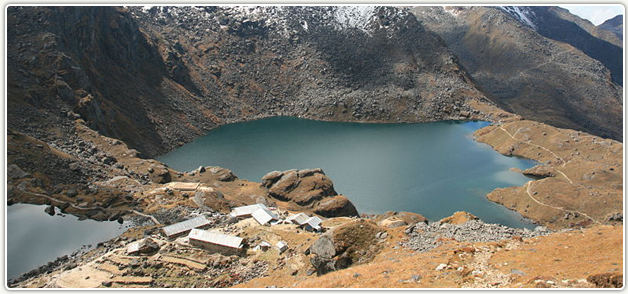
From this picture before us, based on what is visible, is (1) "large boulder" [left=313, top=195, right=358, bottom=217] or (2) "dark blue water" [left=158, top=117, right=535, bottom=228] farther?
(2) "dark blue water" [left=158, top=117, right=535, bottom=228]

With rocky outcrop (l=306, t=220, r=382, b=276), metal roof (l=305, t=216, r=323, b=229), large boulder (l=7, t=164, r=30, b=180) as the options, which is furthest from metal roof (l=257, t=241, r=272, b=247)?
large boulder (l=7, t=164, r=30, b=180)

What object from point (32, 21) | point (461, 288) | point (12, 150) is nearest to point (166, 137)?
point (32, 21)

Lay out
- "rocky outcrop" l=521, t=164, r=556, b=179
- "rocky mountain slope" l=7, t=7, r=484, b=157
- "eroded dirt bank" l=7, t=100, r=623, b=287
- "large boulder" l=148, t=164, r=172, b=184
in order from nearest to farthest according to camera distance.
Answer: "eroded dirt bank" l=7, t=100, r=623, b=287
"large boulder" l=148, t=164, r=172, b=184
"rocky outcrop" l=521, t=164, r=556, b=179
"rocky mountain slope" l=7, t=7, r=484, b=157

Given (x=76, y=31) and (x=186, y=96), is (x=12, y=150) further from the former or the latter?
(x=186, y=96)

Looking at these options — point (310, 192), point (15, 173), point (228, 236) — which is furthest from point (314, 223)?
point (15, 173)

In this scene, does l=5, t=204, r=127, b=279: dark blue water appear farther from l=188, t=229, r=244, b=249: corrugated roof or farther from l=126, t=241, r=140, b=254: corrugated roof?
l=188, t=229, r=244, b=249: corrugated roof

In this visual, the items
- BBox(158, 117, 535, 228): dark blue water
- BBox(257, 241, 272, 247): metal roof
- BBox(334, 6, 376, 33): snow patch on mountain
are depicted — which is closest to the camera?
BBox(257, 241, 272, 247): metal roof
